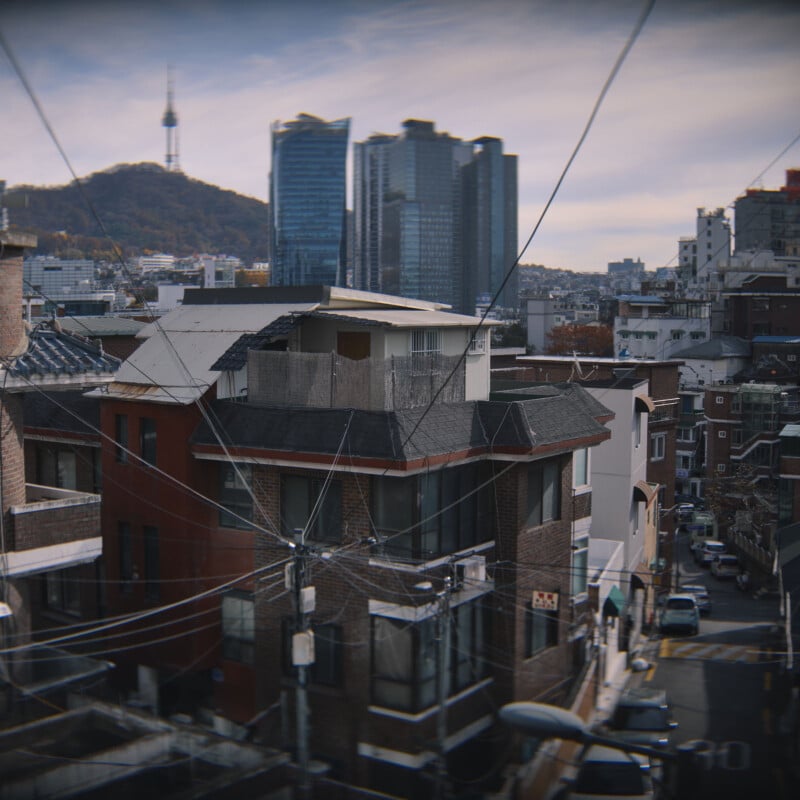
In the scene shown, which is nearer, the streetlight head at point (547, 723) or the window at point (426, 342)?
the streetlight head at point (547, 723)

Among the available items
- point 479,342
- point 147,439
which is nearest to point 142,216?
point 147,439

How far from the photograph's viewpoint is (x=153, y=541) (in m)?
9.94

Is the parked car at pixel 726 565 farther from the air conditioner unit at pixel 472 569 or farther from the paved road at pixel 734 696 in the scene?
the paved road at pixel 734 696

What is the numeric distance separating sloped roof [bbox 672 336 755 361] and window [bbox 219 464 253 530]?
28709 millimetres

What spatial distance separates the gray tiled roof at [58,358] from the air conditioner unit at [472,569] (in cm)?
331

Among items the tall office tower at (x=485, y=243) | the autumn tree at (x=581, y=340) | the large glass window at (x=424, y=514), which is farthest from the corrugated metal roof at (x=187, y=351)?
the autumn tree at (x=581, y=340)

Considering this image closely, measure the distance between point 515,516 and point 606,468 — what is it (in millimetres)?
5558

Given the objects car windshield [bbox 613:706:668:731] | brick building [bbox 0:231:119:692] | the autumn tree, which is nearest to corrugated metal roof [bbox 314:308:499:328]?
brick building [bbox 0:231:119:692]

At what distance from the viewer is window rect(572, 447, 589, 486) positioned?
10.5 m

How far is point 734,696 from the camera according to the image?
19.4ft

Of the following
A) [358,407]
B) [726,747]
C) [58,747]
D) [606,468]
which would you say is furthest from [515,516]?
[606,468]

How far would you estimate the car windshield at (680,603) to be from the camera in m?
7.46

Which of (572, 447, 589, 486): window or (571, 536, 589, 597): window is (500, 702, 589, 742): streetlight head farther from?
(572, 447, 589, 486): window

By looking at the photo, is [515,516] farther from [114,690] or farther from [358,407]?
[114,690]
